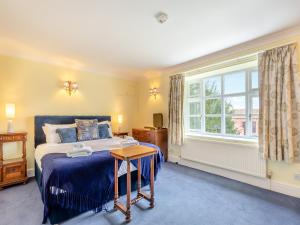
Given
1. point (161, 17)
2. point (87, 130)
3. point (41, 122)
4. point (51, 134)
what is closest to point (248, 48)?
point (161, 17)

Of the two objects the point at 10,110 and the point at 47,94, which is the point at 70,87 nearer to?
the point at 47,94

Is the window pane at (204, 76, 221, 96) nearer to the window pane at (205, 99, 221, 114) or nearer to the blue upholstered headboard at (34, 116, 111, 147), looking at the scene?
the window pane at (205, 99, 221, 114)

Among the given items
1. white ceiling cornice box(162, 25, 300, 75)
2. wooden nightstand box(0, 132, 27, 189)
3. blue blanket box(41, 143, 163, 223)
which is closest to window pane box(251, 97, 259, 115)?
white ceiling cornice box(162, 25, 300, 75)

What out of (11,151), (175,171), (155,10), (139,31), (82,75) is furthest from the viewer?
(82,75)

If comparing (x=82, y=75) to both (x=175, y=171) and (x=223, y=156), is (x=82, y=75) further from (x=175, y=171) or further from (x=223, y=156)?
(x=223, y=156)

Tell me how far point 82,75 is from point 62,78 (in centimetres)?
50

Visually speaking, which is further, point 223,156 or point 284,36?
point 223,156

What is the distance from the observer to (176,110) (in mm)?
4070

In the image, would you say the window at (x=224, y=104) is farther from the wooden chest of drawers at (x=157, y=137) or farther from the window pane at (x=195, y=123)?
the wooden chest of drawers at (x=157, y=137)

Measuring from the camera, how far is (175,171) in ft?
11.6

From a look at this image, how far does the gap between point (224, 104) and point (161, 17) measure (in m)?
2.32

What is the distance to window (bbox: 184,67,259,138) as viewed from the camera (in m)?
3.10

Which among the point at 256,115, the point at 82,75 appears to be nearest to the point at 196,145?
the point at 256,115

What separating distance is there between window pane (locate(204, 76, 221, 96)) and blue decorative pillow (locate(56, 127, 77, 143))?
10.1 ft
